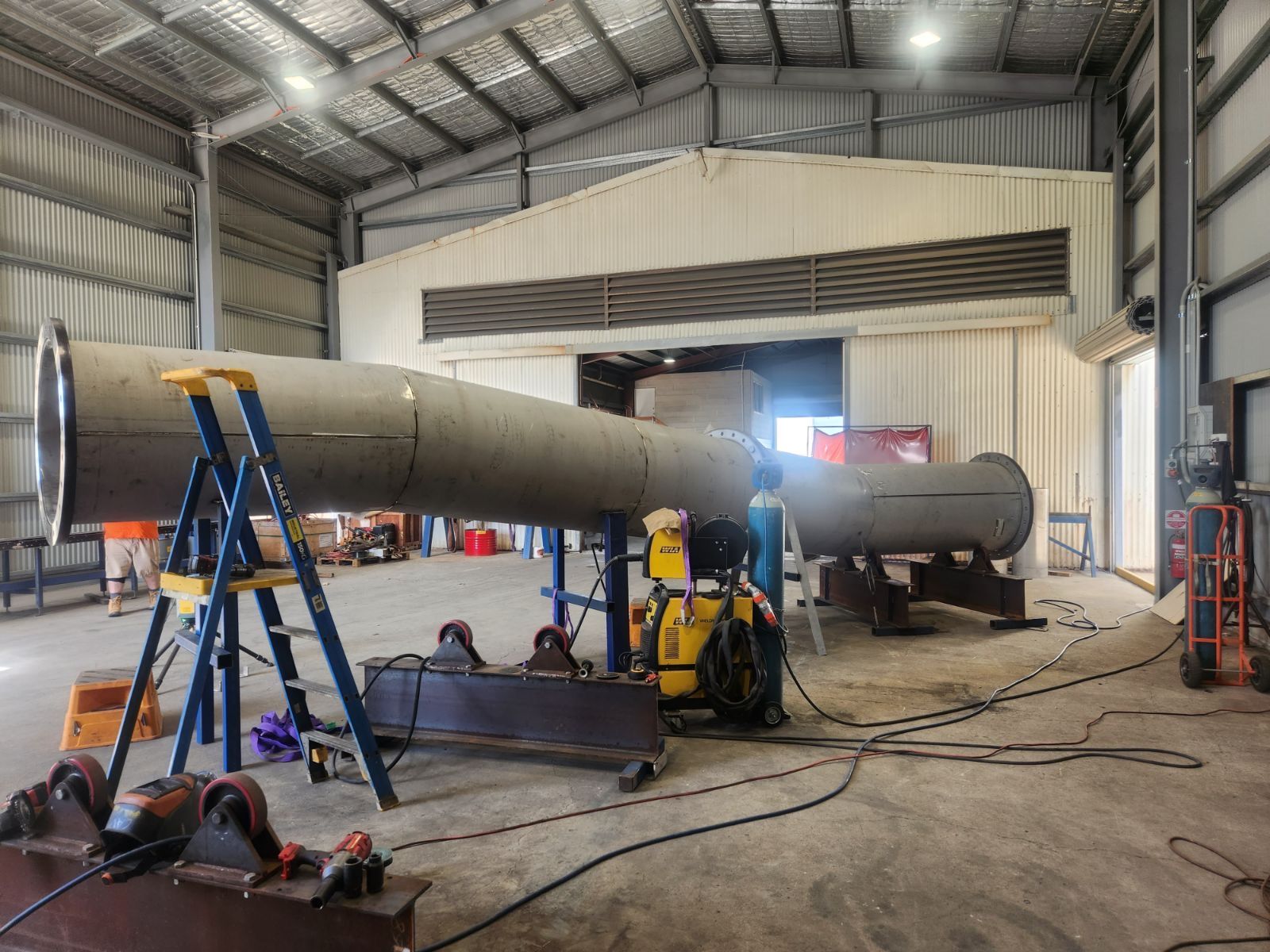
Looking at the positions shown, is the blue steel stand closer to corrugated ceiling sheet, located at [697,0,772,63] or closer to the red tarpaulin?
the red tarpaulin

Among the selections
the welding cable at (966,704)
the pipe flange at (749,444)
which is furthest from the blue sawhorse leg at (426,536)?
the welding cable at (966,704)

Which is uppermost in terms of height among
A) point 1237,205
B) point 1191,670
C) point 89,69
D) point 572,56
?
point 572,56

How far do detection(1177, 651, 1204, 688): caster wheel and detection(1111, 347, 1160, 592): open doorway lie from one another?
18.4 feet

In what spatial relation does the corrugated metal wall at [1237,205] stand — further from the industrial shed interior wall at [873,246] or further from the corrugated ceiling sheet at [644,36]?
the corrugated ceiling sheet at [644,36]

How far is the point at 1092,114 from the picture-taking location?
32.4ft

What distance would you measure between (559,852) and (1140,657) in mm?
4714

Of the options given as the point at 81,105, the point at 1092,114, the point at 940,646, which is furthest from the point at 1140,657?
the point at 81,105

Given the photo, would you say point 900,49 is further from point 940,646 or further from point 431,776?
point 431,776

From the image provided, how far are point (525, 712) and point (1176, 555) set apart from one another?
600cm

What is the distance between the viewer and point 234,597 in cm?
314

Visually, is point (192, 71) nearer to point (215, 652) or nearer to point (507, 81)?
point (507, 81)

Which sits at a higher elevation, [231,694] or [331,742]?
[231,694]

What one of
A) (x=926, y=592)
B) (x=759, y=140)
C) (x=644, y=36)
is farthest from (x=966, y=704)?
(x=644, y=36)

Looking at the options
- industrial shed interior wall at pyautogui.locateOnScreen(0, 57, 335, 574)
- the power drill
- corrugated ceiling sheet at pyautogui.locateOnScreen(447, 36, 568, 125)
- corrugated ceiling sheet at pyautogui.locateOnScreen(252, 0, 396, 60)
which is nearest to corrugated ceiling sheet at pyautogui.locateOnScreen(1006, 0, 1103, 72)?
corrugated ceiling sheet at pyautogui.locateOnScreen(447, 36, 568, 125)
